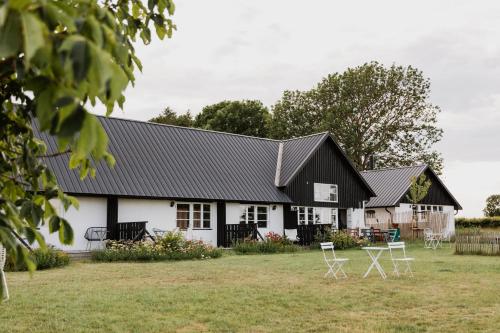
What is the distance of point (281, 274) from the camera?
47.3 ft

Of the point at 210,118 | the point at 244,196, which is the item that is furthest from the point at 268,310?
the point at 210,118

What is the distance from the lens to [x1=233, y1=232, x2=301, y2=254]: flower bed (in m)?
24.0

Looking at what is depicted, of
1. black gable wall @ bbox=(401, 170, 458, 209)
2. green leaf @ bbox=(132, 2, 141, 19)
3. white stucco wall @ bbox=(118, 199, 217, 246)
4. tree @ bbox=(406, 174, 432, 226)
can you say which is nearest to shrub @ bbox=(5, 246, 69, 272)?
white stucco wall @ bbox=(118, 199, 217, 246)

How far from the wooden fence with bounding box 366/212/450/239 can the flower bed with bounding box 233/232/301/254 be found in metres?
11.4

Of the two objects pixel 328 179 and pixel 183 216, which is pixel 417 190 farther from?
pixel 183 216

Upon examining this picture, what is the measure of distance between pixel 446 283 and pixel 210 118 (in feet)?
159

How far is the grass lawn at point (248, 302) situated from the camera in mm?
7957

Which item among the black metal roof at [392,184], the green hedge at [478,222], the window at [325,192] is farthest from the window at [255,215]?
the green hedge at [478,222]

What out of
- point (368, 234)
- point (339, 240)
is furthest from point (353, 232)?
point (339, 240)

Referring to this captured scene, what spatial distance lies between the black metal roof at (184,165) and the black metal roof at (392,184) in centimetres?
1031

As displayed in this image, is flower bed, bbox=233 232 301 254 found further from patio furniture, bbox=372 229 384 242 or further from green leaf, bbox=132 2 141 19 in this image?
green leaf, bbox=132 2 141 19

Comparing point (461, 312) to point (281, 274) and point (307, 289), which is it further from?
point (281, 274)

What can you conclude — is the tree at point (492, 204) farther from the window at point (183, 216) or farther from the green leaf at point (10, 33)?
the green leaf at point (10, 33)

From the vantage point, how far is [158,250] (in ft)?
65.7
